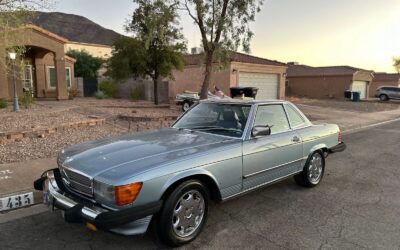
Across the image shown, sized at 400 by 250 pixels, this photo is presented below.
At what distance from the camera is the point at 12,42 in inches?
328

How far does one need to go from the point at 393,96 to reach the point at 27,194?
38823mm

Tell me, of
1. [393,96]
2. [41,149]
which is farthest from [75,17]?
[41,149]

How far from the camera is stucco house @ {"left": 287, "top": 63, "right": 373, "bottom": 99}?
3781 cm

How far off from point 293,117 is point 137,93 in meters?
19.0

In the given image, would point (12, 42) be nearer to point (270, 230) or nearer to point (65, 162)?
point (65, 162)

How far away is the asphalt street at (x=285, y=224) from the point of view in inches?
136

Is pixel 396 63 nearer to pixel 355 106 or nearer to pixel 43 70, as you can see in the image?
pixel 355 106

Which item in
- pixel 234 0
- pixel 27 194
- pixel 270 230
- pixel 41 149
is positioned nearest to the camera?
pixel 270 230

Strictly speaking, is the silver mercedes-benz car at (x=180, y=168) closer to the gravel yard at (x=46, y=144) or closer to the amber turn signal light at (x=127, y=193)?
the amber turn signal light at (x=127, y=193)

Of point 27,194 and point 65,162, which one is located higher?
point 65,162

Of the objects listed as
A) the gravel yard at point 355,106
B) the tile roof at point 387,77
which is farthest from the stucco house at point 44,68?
the tile roof at point 387,77

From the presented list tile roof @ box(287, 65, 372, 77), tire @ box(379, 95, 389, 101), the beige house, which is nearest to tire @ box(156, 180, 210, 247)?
the beige house

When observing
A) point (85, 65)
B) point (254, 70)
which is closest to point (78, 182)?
point (254, 70)

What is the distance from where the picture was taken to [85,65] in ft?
102
